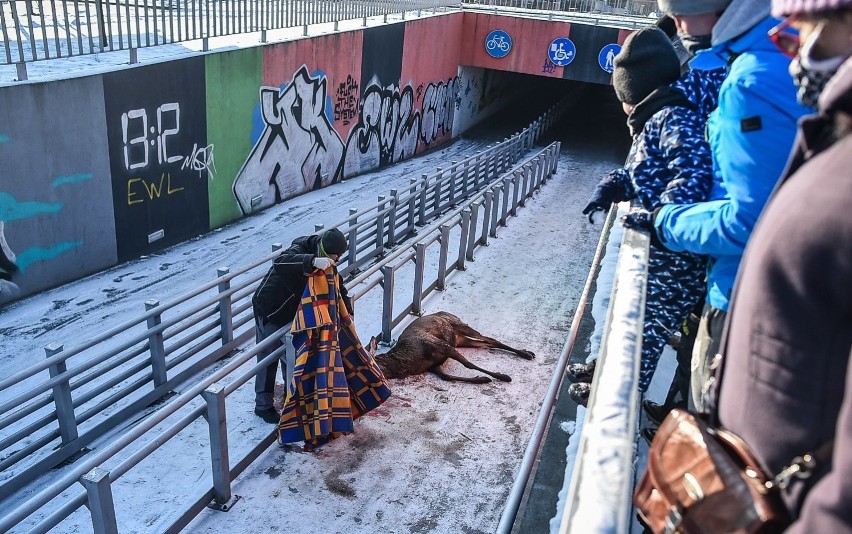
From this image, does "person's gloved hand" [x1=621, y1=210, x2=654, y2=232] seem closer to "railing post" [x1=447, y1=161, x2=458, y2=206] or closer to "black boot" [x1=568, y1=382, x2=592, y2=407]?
"black boot" [x1=568, y1=382, x2=592, y2=407]

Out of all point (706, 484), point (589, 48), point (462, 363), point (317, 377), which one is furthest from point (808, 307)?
point (589, 48)

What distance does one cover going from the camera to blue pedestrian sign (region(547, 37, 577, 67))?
21312 mm

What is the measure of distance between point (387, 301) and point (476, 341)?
1076mm

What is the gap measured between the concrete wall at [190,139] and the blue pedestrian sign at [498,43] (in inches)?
115

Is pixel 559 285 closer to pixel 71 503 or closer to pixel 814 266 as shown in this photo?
pixel 71 503

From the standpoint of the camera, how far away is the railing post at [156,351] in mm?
5992

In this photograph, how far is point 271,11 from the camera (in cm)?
1342

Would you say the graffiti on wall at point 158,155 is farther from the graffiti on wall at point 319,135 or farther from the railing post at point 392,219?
the railing post at point 392,219

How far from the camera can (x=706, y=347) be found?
2350mm

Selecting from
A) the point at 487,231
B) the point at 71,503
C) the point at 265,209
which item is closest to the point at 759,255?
the point at 71,503

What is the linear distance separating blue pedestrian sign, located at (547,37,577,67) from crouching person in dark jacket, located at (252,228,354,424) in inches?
715

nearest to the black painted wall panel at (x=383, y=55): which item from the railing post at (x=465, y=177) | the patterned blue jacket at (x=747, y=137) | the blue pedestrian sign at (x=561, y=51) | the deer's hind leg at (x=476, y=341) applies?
the railing post at (x=465, y=177)

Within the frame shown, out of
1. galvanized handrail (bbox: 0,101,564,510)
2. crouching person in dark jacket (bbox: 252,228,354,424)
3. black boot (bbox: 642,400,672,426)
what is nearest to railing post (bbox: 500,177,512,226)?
galvanized handrail (bbox: 0,101,564,510)

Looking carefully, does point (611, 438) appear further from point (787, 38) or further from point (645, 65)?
point (645, 65)
